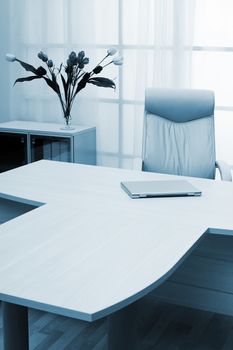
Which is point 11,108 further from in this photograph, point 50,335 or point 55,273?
point 55,273

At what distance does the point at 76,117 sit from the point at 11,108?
0.70 meters

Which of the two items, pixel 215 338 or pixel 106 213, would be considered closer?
pixel 106 213

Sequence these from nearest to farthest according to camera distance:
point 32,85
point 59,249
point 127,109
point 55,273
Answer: point 55,273 < point 59,249 < point 127,109 < point 32,85

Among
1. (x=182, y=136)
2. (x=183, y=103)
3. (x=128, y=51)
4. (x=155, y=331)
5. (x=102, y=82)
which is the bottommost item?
(x=155, y=331)

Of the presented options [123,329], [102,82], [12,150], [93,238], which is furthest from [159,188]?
[12,150]

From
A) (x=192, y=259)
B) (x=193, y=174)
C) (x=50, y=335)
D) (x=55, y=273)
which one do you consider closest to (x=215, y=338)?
(x=192, y=259)

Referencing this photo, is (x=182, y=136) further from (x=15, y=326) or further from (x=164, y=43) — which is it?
(x=15, y=326)

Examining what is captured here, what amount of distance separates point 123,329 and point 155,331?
0.96 meters

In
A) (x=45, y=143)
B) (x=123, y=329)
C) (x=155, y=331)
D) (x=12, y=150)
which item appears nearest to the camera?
(x=123, y=329)

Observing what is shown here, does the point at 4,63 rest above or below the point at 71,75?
above

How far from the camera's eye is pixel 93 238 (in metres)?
1.98

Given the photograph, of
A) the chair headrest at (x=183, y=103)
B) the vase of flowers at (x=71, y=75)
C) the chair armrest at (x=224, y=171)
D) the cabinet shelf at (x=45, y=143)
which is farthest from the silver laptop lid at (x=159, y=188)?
the cabinet shelf at (x=45, y=143)

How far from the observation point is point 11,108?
5.35 metres

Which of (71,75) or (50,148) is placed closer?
(71,75)
